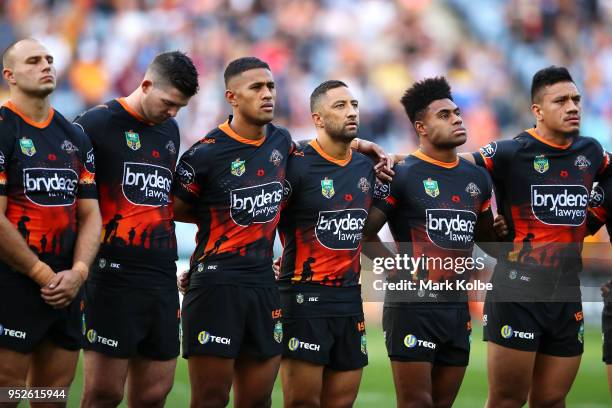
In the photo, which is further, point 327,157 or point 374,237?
point 374,237

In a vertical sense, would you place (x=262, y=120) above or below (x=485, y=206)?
above

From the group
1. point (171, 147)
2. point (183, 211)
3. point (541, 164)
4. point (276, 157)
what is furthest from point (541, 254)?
point (171, 147)

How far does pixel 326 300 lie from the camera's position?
750 cm

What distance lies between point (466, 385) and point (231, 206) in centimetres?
534

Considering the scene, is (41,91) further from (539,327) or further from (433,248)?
(539,327)

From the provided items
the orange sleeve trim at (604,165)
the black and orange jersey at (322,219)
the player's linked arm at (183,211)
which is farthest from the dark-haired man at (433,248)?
the player's linked arm at (183,211)

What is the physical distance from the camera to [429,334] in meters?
7.66

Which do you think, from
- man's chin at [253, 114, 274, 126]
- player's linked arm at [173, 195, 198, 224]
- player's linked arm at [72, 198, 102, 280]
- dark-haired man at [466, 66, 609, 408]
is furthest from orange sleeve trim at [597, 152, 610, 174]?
player's linked arm at [72, 198, 102, 280]

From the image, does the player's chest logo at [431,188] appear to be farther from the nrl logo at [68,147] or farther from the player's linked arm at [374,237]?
the nrl logo at [68,147]

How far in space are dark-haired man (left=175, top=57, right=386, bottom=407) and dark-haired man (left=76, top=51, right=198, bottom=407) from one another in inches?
7.4

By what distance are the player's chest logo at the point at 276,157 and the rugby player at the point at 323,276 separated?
158mm

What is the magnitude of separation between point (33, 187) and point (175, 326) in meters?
1.50

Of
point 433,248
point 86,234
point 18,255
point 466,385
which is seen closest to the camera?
point 18,255

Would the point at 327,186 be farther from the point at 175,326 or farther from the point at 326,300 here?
the point at 175,326
